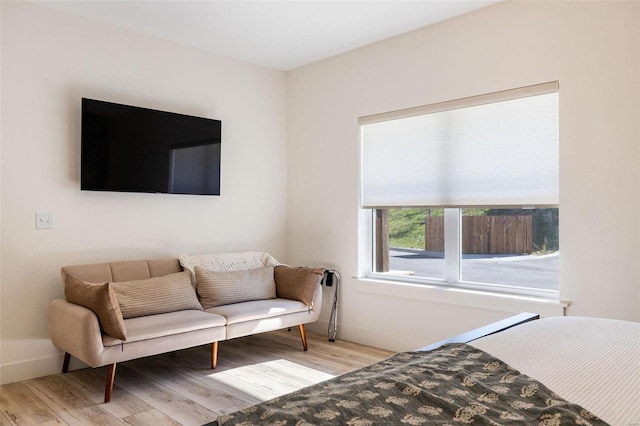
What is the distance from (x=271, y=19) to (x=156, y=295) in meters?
2.24

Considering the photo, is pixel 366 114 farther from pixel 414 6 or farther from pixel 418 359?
pixel 418 359

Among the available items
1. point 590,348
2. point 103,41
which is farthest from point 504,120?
point 103,41

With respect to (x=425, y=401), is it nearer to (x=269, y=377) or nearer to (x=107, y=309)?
(x=107, y=309)

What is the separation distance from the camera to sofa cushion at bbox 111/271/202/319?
127 inches

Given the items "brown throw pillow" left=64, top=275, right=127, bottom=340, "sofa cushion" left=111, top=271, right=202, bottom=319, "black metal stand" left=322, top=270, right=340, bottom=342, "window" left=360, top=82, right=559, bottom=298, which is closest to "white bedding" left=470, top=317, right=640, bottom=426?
"window" left=360, top=82, right=559, bottom=298

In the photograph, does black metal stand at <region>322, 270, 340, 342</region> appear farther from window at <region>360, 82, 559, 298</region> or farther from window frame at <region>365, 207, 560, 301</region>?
window frame at <region>365, 207, 560, 301</region>

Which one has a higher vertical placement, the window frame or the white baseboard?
the window frame

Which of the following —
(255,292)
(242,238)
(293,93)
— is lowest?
(255,292)

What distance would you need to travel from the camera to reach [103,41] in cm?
372

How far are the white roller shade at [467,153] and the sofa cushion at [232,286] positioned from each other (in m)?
1.14

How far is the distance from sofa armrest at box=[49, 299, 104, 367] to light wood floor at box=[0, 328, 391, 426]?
291mm

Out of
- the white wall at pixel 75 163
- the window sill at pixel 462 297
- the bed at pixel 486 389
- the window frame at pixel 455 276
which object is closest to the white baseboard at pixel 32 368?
the white wall at pixel 75 163

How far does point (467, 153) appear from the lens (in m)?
3.58

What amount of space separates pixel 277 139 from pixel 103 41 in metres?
1.86
